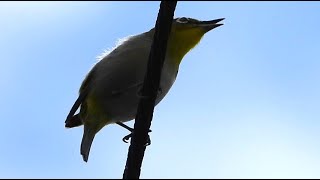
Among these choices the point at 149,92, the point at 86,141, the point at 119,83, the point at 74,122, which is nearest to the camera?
the point at 149,92

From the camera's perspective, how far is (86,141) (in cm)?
721

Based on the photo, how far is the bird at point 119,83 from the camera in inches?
267

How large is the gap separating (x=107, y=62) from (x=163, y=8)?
10.4 ft

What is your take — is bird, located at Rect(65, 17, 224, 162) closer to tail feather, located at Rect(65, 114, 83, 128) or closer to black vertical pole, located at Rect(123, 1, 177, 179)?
tail feather, located at Rect(65, 114, 83, 128)

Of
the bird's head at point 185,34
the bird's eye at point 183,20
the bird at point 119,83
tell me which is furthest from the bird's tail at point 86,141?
the bird's eye at point 183,20

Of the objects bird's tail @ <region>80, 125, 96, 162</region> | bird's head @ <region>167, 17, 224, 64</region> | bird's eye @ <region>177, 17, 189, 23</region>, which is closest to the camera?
bird's tail @ <region>80, 125, 96, 162</region>

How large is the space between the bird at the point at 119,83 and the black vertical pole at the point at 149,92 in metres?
1.81

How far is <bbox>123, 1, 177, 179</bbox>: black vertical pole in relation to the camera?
4.34 metres

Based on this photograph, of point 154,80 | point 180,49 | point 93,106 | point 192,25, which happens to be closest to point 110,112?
point 93,106

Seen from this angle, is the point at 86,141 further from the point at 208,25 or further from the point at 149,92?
the point at 149,92

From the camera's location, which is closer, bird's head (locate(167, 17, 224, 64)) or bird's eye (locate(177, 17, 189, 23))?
bird's head (locate(167, 17, 224, 64))

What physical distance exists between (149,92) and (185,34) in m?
Result: 3.52

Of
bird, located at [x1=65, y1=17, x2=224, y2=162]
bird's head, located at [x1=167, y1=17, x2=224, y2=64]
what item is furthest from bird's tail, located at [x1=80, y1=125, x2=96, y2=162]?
bird's head, located at [x1=167, y1=17, x2=224, y2=64]

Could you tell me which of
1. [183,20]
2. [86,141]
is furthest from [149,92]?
[183,20]
